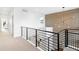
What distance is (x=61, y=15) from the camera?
32.4 ft

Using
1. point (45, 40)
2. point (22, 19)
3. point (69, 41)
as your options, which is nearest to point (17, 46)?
point (45, 40)

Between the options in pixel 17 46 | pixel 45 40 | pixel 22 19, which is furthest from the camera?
pixel 22 19

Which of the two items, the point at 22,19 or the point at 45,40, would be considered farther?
the point at 22,19

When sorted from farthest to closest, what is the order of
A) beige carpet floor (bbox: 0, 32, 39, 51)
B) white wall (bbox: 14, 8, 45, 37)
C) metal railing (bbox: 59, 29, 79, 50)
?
white wall (bbox: 14, 8, 45, 37), beige carpet floor (bbox: 0, 32, 39, 51), metal railing (bbox: 59, 29, 79, 50)

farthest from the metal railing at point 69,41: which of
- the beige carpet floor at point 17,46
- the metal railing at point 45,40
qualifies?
the beige carpet floor at point 17,46

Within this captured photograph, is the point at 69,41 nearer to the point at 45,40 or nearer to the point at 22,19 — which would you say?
the point at 45,40

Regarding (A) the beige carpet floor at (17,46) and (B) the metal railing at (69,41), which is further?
(A) the beige carpet floor at (17,46)

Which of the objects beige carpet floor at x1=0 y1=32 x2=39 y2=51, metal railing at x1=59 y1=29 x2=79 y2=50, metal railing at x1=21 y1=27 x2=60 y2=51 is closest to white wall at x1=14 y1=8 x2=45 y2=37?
metal railing at x1=21 y1=27 x2=60 y2=51

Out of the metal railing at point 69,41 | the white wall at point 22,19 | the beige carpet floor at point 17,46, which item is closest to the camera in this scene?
the metal railing at point 69,41

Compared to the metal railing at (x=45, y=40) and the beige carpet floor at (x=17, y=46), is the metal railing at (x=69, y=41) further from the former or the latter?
the beige carpet floor at (x=17, y=46)

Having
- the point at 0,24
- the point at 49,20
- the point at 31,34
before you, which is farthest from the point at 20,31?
the point at 0,24

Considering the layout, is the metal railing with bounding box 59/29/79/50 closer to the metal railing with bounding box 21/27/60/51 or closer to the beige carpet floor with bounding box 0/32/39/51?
the metal railing with bounding box 21/27/60/51

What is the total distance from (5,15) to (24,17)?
353 inches

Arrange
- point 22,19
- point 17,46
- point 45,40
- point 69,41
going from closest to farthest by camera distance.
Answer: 1. point 17,46
2. point 69,41
3. point 45,40
4. point 22,19
